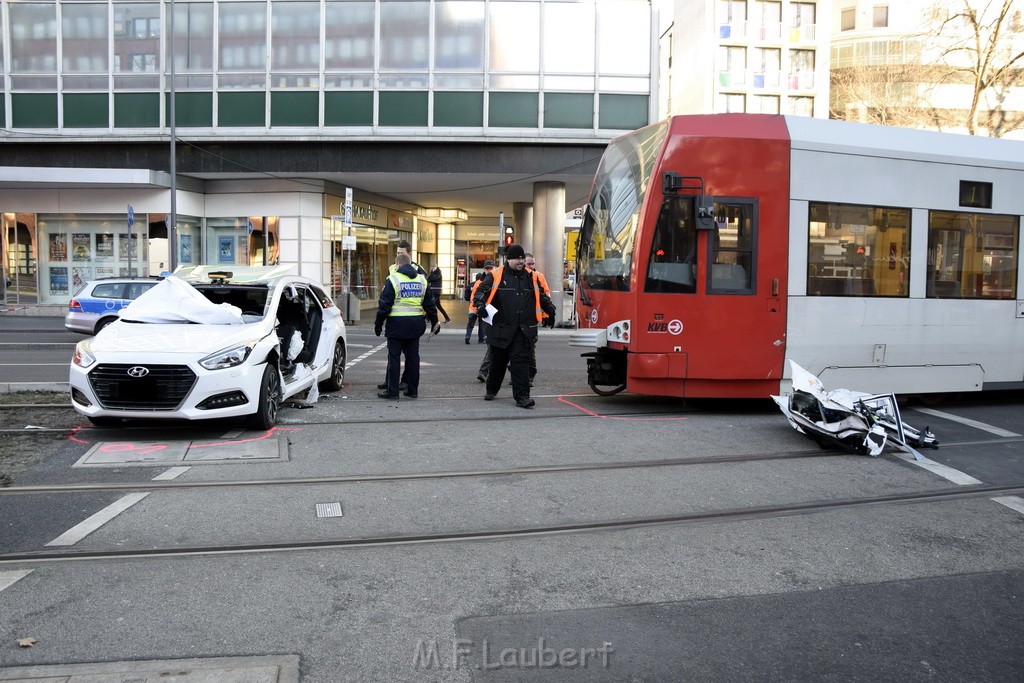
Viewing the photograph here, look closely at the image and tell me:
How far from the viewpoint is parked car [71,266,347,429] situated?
7.68 metres

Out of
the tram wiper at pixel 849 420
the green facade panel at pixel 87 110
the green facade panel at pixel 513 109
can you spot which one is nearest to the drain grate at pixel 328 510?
the tram wiper at pixel 849 420

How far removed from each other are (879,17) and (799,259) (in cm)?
5505

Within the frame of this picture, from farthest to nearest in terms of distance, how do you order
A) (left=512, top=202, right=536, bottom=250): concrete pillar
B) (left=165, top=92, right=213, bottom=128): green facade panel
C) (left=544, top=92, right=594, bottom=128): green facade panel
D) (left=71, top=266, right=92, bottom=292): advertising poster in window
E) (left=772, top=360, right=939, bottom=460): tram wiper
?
(left=512, top=202, right=536, bottom=250): concrete pillar
(left=71, top=266, right=92, bottom=292): advertising poster in window
(left=165, top=92, right=213, bottom=128): green facade panel
(left=544, top=92, right=594, bottom=128): green facade panel
(left=772, top=360, right=939, bottom=460): tram wiper

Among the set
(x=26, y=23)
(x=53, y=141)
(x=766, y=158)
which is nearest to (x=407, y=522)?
(x=766, y=158)

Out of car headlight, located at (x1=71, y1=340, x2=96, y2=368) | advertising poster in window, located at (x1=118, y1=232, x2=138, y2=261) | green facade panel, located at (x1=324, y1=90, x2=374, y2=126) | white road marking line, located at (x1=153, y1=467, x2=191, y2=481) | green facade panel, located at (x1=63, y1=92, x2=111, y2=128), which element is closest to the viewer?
white road marking line, located at (x1=153, y1=467, x2=191, y2=481)

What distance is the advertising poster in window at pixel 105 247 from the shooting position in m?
27.0

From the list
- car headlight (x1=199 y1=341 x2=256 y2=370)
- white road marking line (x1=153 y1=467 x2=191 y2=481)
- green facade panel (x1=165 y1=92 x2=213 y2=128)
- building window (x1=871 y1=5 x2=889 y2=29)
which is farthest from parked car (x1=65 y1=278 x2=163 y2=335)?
building window (x1=871 y1=5 x2=889 y2=29)

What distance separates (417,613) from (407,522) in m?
1.44

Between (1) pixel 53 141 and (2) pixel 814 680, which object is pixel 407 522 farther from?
(1) pixel 53 141

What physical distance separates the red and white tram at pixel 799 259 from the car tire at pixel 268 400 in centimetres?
329

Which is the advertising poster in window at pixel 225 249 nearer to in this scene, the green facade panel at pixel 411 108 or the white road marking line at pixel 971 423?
the green facade panel at pixel 411 108

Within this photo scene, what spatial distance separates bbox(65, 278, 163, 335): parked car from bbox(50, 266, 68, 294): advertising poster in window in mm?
10253

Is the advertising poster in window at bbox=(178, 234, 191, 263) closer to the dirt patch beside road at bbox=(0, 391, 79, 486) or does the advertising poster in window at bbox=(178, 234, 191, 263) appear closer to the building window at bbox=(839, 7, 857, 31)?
the dirt patch beside road at bbox=(0, 391, 79, 486)

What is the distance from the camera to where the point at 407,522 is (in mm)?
5562
